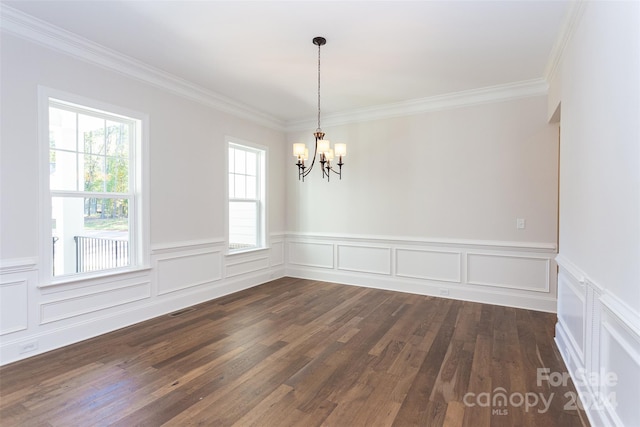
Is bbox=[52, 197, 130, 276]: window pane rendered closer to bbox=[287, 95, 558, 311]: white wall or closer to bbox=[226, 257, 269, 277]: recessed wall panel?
bbox=[226, 257, 269, 277]: recessed wall panel

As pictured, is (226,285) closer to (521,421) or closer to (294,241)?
(294,241)

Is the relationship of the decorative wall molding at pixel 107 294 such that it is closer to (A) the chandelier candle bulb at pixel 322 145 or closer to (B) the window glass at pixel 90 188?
(B) the window glass at pixel 90 188

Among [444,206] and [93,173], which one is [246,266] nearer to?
[93,173]

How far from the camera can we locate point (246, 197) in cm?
539

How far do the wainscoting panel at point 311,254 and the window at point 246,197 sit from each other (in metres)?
0.69

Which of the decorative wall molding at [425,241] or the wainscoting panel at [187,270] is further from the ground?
the decorative wall molding at [425,241]

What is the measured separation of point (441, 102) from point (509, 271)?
101 inches

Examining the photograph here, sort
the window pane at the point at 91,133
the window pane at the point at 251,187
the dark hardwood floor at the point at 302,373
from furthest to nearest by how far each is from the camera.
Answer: the window pane at the point at 251,187
the window pane at the point at 91,133
the dark hardwood floor at the point at 302,373

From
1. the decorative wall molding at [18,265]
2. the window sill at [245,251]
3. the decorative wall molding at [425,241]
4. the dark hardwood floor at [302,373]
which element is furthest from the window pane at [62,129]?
the decorative wall molding at [425,241]

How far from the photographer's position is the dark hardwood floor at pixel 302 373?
204 centimetres

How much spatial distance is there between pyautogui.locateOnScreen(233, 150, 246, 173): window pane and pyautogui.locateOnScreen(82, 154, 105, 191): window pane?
1988 mm

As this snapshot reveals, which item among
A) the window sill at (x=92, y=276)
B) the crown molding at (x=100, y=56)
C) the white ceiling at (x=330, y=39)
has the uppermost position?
the white ceiling at (x=330, y=39)

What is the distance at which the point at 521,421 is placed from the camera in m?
1.98

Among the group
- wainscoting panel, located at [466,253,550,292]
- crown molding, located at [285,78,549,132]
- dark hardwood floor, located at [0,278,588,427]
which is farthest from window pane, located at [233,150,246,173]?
wainscoting panel, located at [466,253,550,292]
